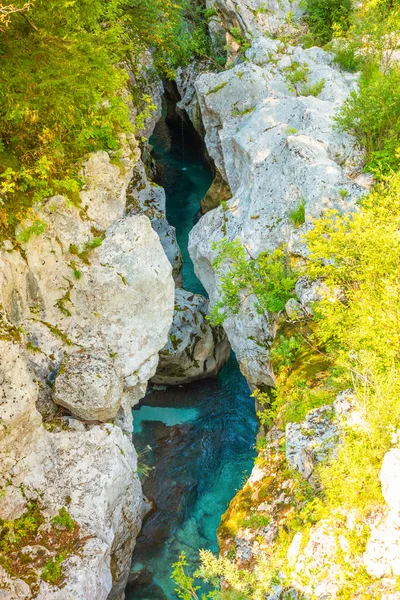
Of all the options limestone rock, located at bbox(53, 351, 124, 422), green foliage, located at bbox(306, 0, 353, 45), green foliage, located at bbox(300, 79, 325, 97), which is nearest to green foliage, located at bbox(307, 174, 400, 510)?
limestone rock, located at bbox(53, 351, 124, 422)

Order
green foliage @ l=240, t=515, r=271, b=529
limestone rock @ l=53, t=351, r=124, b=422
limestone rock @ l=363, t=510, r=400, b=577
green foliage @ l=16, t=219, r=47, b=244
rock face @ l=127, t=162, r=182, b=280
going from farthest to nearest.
Result: rock face @ l=127, t=162, r=182, b=280, limestone rock @ l=53, t=351, r=124, b=422, green foliage @ l=16, t=219, r=47, b=244, green foliage @ l=240, t=515, r=271, b=529, limestone rock @ l=363, t=510, r=400, b=577

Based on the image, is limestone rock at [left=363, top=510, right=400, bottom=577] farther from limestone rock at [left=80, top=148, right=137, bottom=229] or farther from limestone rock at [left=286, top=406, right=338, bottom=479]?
limestone rock at [left=80, top=148, right=137, bottom=229]

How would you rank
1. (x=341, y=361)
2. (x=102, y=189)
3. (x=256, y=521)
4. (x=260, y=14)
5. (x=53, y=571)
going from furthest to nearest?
(x=260, y=14), (x=102, y=189), (x=53, y=571), (x=341, y=361), (x=256, y=521)

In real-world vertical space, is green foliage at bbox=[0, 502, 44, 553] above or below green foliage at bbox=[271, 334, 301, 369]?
below

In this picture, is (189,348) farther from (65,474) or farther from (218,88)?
(218,88)

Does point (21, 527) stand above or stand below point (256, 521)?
below

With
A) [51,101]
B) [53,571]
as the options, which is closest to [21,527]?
[53,571]
